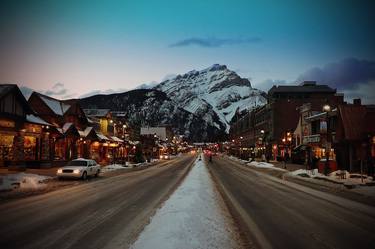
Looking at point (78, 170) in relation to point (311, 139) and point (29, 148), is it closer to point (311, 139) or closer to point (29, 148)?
point (29, 148)

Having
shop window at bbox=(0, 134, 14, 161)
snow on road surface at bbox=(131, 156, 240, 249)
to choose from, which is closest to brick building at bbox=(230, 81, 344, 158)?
shop window at bbox=(0, 134, 14, 161)

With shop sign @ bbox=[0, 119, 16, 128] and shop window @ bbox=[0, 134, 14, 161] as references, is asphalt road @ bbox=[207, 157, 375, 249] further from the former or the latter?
shop window @ bbox=[0, 134, 14, 161]

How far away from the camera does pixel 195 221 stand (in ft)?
37.0

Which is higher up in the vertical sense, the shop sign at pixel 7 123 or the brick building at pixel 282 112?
the brick building at pixel 282 112

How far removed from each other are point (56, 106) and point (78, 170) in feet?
85.1

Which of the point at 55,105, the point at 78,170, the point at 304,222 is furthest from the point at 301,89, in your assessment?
the point at 304,222

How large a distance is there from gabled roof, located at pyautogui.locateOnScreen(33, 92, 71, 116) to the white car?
21082 mm

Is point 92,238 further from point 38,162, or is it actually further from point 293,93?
point 293,93

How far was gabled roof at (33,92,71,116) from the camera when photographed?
50.4 m

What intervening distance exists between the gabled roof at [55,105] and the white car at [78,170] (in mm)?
21082

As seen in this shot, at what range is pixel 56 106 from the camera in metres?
52.8

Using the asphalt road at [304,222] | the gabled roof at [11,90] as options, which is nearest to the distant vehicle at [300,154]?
the gabled roof at [11,90]

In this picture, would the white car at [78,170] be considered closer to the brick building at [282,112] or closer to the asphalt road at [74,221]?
the asphalt road at [74,221]

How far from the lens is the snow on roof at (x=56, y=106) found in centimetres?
5069
